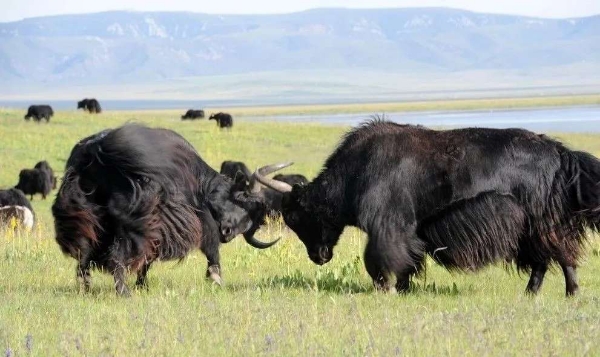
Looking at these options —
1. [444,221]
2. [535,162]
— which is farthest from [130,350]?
[535,162]

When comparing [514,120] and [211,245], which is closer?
[211,245]

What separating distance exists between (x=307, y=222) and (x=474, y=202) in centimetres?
155

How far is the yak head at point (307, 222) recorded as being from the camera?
8.85 meters

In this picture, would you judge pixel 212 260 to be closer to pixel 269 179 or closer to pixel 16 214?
pixel 269 179

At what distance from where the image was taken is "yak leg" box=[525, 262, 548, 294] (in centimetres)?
818

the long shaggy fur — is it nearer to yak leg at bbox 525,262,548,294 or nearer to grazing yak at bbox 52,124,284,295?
grazing yak at bbox 52,124,284,295

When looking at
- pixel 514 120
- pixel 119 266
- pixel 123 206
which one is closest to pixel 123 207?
pixel 123 206

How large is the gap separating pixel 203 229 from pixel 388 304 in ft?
6.98

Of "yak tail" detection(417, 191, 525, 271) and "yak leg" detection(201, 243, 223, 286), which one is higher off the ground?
"yak tail" detection(417, 191, 525, 271)

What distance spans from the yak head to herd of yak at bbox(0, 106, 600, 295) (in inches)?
19.4

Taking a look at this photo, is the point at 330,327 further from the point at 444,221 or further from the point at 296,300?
the point at 444,221

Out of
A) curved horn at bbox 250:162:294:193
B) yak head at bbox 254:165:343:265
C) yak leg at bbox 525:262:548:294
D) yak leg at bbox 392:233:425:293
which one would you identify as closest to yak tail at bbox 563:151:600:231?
yak leg at bbox 525:262:548:294

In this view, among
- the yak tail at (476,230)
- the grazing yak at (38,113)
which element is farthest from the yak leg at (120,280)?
the grazing yak at (38,113)

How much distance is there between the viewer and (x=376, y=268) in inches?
318
